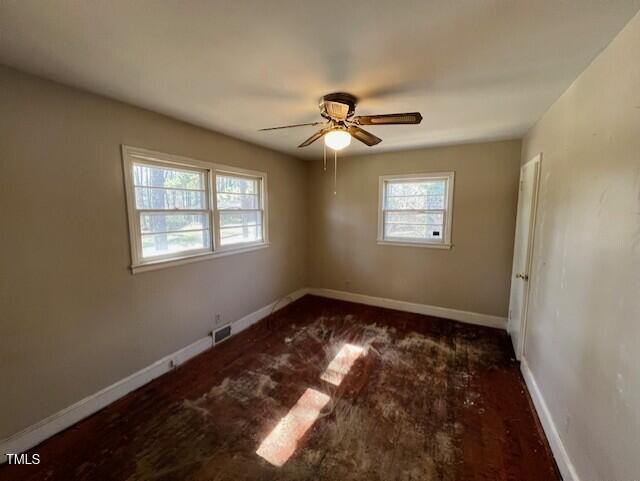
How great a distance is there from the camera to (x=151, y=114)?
243 cm

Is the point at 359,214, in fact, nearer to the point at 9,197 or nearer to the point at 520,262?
the point at 520,262

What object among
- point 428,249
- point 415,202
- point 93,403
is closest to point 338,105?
point 415,202

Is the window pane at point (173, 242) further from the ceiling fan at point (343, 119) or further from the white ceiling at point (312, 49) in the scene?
the ceiling fan at point (343, 119)

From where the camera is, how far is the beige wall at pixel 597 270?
3.80 ft

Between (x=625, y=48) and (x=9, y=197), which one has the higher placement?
(x=625, y=48)

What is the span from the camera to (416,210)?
13.1ft

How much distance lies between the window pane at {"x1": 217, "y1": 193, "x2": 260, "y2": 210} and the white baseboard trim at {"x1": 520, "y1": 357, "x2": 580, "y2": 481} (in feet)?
11.6

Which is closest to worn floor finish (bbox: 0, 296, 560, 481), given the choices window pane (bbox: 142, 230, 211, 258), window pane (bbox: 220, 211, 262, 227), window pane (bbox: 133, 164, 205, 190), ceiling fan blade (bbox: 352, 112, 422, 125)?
window pane (bbox: 142, 230, 211, 258)

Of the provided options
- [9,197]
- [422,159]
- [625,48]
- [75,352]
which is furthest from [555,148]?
[75,352]

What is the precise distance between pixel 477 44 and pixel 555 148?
127 cm

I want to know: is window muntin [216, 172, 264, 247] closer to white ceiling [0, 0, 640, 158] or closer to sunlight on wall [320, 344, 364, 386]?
white ceiling [0, 0, 640, 158]

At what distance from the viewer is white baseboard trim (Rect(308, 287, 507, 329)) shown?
366 centimetres

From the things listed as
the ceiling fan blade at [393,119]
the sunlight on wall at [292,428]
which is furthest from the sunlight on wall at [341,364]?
the ceiling fan blade at [393,119]

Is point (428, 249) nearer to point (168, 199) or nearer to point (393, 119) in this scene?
point (393, 119)
